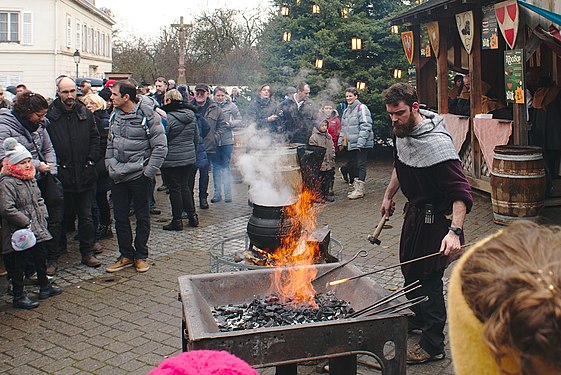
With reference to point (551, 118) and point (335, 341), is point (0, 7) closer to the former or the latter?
point (551, 118)

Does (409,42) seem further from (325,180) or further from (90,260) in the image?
(90,260)

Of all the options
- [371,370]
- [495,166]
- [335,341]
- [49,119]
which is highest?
[49,119]

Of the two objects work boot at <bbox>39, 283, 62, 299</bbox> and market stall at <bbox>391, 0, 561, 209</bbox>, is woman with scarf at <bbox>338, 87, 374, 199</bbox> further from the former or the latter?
work boot at <bbox>39, 283, 62, 299</bbox>

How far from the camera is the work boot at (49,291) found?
6387 millimetres

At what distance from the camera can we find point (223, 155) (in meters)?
11.5

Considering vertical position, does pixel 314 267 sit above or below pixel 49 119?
below

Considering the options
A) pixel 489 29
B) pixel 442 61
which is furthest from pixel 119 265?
pixel 442 61

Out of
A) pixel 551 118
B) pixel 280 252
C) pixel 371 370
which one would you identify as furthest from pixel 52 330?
pixel 551 118

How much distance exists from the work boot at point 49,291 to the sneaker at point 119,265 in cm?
82

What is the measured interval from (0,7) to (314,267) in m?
43.5

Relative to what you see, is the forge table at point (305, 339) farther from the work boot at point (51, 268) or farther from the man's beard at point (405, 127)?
the work boot at point (51, 268)

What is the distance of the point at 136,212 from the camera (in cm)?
729

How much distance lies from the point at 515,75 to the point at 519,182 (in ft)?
5.67

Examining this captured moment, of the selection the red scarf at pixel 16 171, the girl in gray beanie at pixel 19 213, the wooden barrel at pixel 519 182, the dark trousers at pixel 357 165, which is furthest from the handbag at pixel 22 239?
the dark trousers at pixel 357 165
